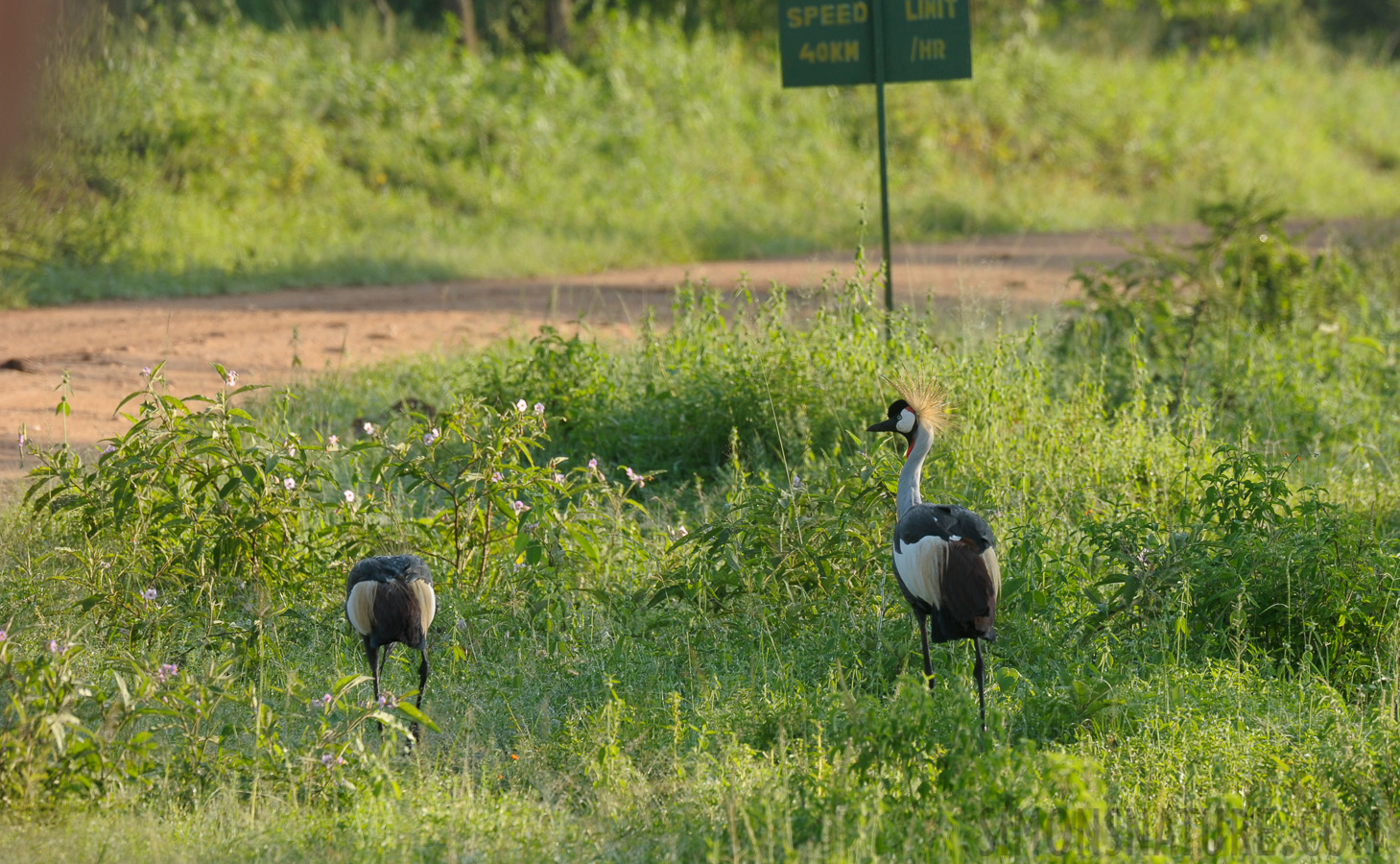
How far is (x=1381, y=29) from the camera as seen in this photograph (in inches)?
988

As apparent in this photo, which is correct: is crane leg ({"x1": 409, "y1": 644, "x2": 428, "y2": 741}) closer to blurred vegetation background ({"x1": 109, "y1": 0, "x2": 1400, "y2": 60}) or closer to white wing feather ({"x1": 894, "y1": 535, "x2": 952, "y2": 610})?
white wing feather ({"x1": 894, "y1": 535, "x2": 952, "y2": 610})

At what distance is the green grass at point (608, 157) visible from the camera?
36.6 ft

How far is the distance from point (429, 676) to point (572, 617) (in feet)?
1.87

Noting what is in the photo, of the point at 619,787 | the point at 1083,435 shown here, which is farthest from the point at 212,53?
the point at 619,787

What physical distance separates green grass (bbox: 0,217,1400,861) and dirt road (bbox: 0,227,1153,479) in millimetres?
936

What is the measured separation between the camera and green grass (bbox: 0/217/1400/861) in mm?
3170

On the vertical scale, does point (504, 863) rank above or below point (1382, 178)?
below

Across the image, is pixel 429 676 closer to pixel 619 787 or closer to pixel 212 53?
pixel 619 787

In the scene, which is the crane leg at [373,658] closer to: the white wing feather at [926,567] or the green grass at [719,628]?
the green grass at [719,628]

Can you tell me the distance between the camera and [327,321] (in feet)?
30.1

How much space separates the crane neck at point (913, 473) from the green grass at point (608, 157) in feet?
21.6

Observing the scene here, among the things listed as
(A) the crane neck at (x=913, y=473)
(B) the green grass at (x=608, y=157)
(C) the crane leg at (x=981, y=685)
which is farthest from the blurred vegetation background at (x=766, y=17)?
(C) the crane leg at (x=981, y=685)

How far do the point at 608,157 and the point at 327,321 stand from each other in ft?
19.5

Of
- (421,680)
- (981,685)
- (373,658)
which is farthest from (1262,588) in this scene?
(373,658)
